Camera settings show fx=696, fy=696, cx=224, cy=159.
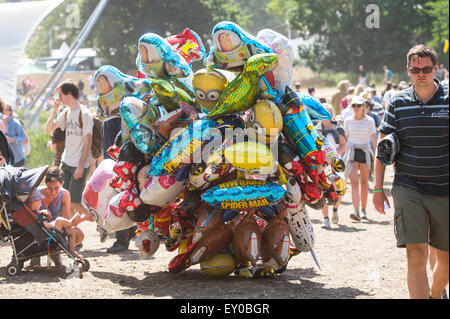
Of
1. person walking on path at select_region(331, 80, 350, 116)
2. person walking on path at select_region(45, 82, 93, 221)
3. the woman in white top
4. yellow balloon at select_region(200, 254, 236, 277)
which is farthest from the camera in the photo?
person walking on path at select_region(331, 80, 350, 116)

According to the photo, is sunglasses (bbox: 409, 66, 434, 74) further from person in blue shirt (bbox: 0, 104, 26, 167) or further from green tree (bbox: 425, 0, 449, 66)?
green tree (bbox: 425, 0, 449, 66)

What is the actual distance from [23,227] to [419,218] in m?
3.82

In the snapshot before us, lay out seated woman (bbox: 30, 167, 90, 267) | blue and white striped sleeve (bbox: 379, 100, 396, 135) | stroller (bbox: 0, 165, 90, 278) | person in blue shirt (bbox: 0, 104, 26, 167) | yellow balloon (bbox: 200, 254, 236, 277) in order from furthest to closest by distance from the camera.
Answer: person in blue shirt (bbox: 0, 104, 26, 167)
seated woman (bbox: 30, 167, 90, 267)
stroller (bbox: 0, 165, 90, 278)
yellow balloon (bbox: 200, 254, 236, 277)
blue and white striped sleeve (bbox: 379, 100, 396, 135)

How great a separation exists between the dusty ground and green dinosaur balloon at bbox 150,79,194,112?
1.61 meters

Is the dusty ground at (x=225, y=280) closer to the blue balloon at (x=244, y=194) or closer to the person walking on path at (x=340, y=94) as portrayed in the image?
the blue balloon at (x=244, y=194)

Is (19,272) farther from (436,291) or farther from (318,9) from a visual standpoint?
(318,9)

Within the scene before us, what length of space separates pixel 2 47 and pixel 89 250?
8441 millimetres

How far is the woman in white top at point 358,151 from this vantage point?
1079cm

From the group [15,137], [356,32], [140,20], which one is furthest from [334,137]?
[356,32]

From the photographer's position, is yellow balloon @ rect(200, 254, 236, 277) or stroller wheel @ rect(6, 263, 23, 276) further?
stroller wheel @ rect(6, 263, 23, 276)

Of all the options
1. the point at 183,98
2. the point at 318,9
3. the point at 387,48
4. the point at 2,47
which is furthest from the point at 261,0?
the point at 183,98

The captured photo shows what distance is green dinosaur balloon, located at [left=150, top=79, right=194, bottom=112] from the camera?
632cm

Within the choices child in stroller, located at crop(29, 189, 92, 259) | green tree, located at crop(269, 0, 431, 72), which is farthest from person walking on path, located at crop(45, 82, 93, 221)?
green tree, located at crop(269, 0, 431, 72)

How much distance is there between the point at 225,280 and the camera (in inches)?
245
